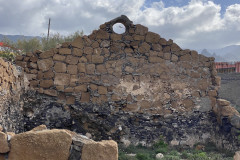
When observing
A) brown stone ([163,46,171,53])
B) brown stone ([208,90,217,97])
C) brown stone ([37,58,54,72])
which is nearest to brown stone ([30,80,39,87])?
brown stone ([37,58,54,72])

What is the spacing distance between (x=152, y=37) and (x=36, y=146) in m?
4.98

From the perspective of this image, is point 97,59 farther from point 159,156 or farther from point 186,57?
point 159,156

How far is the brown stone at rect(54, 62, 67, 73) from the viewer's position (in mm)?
6426

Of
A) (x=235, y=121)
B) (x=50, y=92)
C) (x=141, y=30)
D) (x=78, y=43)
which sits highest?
(x=141, y=30)

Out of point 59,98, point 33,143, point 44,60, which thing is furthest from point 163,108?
point 33,143

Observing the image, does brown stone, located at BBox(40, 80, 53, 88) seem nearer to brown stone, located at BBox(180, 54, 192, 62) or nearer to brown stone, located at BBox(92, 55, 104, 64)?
brown stone, located at BBox(92, 55, 104, 64)

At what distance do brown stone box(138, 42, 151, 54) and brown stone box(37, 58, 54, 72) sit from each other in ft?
7.54

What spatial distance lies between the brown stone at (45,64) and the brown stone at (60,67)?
0.39 ft

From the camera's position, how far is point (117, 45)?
682cm

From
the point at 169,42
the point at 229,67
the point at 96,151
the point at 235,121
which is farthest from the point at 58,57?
the point at 229,67

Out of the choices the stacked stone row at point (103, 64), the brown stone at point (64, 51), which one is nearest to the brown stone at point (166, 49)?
the stacked stone row at point (103, 64)

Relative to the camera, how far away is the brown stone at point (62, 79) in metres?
6.43

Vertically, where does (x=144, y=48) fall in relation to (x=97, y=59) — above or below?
above

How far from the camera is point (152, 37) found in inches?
277
